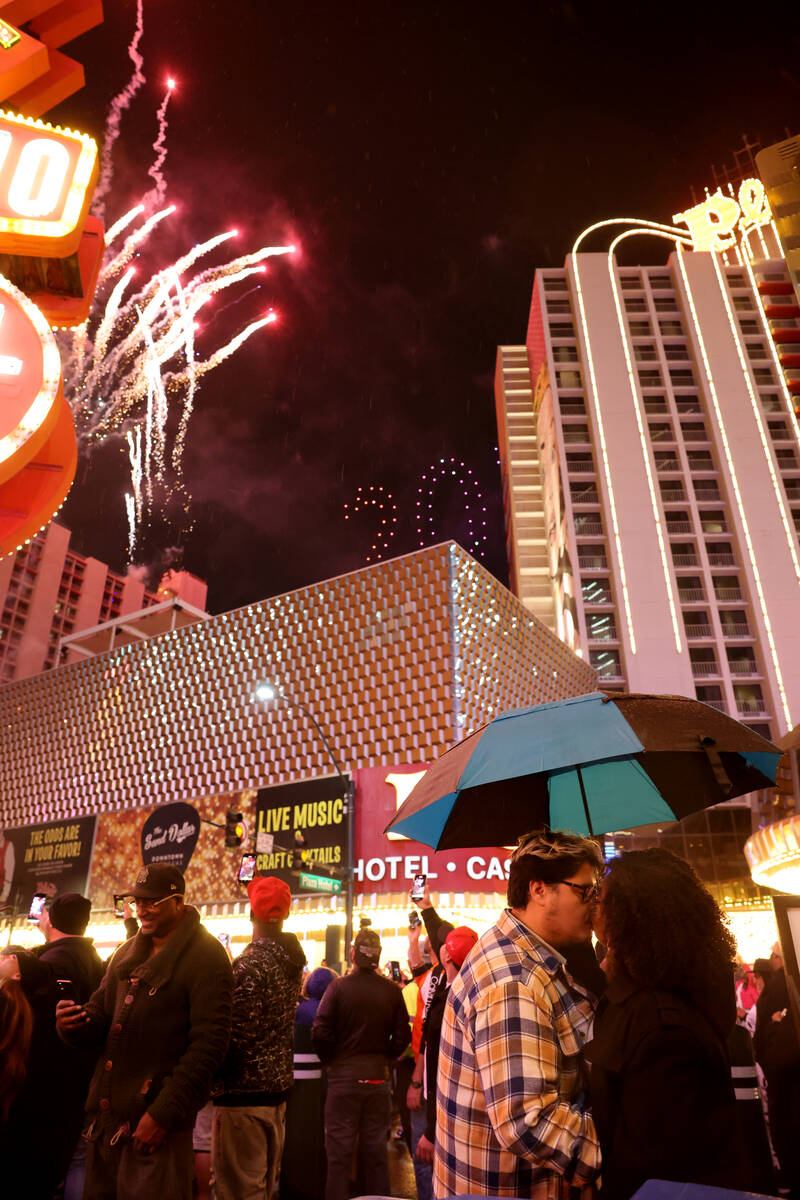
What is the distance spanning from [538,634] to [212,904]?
54.2ft

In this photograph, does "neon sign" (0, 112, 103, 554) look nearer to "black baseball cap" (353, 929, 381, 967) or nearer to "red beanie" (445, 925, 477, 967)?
"black baseball cap" (353, 929, 381, 967)

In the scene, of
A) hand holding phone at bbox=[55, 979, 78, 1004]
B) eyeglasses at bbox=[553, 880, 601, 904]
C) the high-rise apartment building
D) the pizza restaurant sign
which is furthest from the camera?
the high-rise apartment building

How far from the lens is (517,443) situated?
62.2 metres

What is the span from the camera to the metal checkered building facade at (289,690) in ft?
82.6

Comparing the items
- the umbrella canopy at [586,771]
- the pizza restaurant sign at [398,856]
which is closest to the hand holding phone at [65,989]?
the umbrella canopy at [586,771]

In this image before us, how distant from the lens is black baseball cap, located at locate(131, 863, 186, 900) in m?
3.28

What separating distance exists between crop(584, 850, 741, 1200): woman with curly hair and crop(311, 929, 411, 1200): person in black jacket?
3607 mm

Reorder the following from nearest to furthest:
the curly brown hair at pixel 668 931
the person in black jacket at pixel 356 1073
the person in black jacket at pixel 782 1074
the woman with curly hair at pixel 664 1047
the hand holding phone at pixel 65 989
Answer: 1. the woman with curly hair at pixel 664 1047
2. the curly brown hair at pixel 668 931
3. the hand holding phone at pixel 65 989
4. the person in black jacket at pixel 782 1074
5. the person in black jacket at pixel 356 1073

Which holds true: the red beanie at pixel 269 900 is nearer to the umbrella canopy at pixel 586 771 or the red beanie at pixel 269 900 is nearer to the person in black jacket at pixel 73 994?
the person in black jacket at pixel 73 994

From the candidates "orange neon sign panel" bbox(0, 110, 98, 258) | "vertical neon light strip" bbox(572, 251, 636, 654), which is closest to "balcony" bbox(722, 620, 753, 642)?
"vertical neon light strip" bbox(572, 251, 636, 654)

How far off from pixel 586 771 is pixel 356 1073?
9.64 ft

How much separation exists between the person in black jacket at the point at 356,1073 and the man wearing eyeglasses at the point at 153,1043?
2.26 meters

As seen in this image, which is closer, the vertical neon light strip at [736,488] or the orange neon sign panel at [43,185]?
the orange neon sign panel at [43,185]

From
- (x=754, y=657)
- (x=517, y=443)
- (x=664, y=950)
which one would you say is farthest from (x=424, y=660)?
(x=517, y=443)
